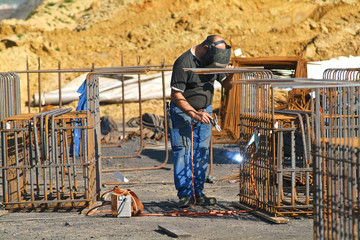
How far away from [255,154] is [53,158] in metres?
2.66

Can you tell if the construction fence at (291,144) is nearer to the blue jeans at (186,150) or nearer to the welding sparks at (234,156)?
the blue jeans at (186,150)

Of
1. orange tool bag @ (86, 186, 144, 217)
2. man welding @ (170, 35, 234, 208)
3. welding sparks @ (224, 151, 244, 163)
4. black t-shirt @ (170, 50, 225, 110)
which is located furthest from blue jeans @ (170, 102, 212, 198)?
welding sparks @ (224, 151, 244, 163)

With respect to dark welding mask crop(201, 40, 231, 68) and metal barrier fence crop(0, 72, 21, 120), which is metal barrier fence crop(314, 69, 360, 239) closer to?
dark welding mask crop(201, 40, 231, 68)

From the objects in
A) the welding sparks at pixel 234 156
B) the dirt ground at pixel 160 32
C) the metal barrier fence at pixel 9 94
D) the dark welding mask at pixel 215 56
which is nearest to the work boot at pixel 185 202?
the dark welding mask at pixel 215 56

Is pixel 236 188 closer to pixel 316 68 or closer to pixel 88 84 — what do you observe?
pixel 88 84

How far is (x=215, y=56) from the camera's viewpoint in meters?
7.56

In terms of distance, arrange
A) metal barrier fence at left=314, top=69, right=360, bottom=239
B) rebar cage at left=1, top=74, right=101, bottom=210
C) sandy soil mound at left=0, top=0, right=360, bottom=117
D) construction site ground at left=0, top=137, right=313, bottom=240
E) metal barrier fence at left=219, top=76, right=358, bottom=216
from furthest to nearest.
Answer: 1. sandy soil mound at left=0, top=0, right=360, bottom=117
2. rebar cage at left=1, top=74, right=101, bottom=210
3. metal barrier fence at left=219, top=76, right=358, bottom=216
4. construction site ground at left=0, top=137, right=313, bottom=240
5. metal barrier fence at left=314, top=69, right=360, bottom=239

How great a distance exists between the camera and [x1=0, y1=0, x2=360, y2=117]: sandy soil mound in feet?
87.4

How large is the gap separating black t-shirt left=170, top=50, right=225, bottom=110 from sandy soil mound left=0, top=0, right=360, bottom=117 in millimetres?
18300

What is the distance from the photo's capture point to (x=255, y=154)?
24.4ft

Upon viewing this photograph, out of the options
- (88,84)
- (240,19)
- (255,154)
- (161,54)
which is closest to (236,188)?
(255,154)

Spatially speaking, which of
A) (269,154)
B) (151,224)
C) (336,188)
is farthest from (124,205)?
(336,188)

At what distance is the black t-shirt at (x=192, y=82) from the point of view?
7.56 meters

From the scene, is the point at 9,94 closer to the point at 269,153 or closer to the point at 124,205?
the point at 124,205
